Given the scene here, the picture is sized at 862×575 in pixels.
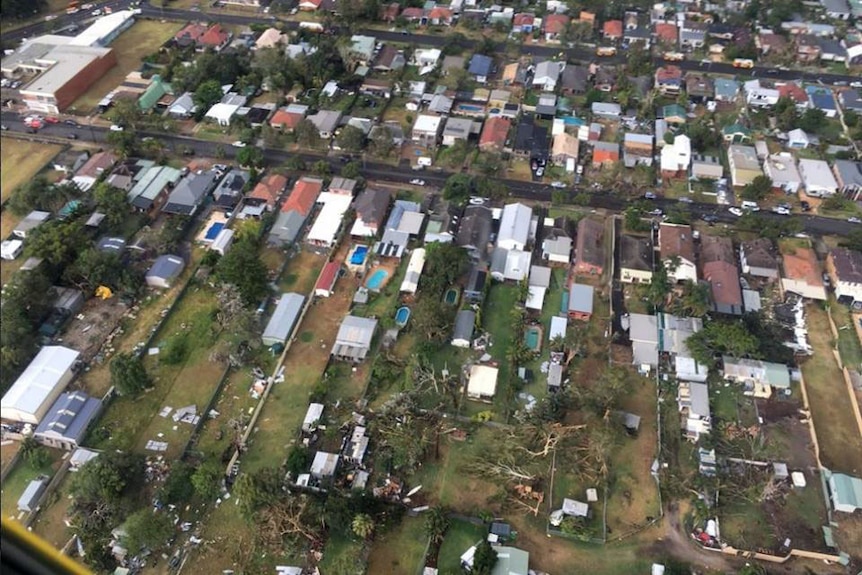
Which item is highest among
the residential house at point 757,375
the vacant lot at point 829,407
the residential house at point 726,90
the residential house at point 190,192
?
the residential house at point 190,192

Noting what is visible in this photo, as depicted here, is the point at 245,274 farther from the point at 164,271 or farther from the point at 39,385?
the point at 39,385

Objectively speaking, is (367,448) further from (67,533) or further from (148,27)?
(148,27)

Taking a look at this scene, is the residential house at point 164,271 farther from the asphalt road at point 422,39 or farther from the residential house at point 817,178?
the residential house at point 817,178

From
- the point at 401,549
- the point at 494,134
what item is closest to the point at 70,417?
the point at 401,549

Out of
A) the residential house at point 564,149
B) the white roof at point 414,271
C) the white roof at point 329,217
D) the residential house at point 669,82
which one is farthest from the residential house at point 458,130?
the residential house at point 669,82

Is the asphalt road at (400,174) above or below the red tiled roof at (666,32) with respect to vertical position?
below

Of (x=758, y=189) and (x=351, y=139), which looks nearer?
(x=758, y=189)
